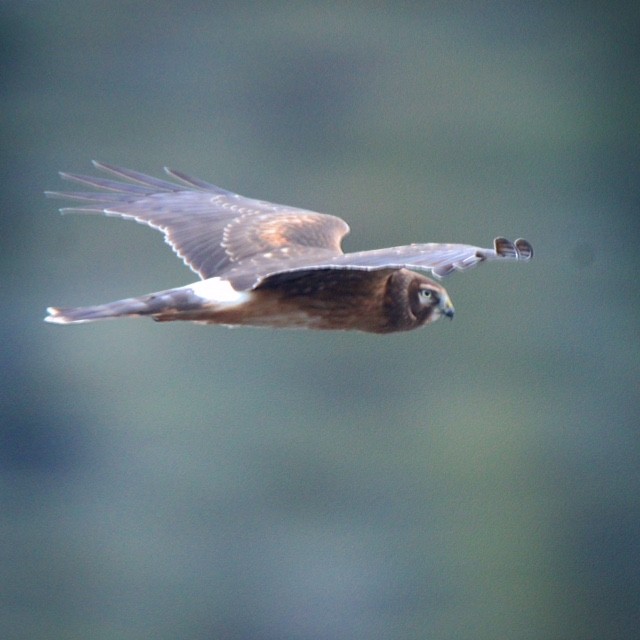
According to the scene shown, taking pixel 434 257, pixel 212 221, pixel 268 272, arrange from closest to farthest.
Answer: pixel 434 257
pixel 268 272
pixel 212 221

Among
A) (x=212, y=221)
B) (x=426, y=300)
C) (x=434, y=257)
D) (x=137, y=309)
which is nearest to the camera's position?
(x=434, y=257)

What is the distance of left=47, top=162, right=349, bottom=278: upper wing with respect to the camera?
3201 mm

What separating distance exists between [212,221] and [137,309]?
2.17ft

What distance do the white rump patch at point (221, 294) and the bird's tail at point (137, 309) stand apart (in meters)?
0.02

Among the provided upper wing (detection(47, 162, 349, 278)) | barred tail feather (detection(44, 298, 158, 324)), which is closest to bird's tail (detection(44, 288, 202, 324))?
barred tail feather (detection(44, 298, 158, 324))

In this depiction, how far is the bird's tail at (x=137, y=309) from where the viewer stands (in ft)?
9.07

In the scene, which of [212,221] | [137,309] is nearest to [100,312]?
[137,309]

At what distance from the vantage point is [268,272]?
291 cm

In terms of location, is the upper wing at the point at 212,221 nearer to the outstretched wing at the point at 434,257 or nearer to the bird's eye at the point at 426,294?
the bird's eye at the point at 426,294

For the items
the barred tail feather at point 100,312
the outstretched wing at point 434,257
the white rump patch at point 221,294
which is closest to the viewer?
the outstretched wing at point 434,257

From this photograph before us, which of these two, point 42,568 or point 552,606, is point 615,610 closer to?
point 552,606

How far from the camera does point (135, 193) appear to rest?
353cm

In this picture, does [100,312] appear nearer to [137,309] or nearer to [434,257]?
[137,309]

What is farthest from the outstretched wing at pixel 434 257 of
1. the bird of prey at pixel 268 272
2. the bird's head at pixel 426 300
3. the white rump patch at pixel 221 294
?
the bird's head at pixel 426 300
